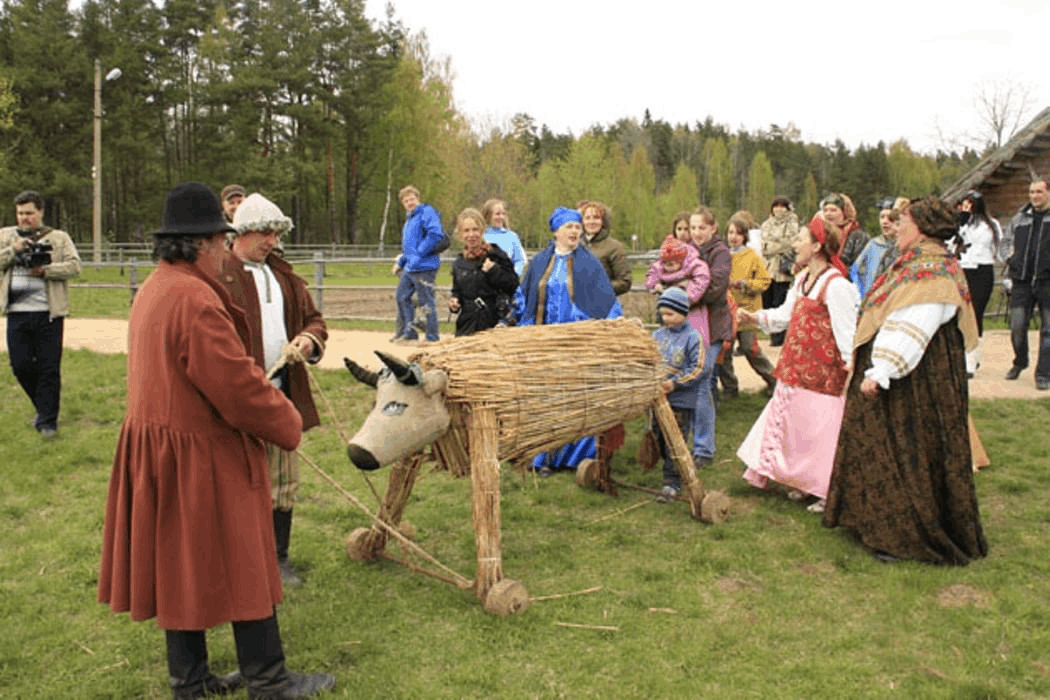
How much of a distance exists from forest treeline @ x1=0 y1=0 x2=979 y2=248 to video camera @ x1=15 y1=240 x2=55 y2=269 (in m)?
22.6

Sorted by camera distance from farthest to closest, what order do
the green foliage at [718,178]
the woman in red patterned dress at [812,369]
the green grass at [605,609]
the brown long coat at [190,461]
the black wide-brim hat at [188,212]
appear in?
the green foliage at [718,178]
the woman in red patterned dress at [812,369]
the green grass at [605,609]
the black wide-brim hat at [188,212]
the brown long coat at [190,461]

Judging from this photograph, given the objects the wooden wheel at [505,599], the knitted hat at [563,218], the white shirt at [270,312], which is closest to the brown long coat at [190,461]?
the white shirt at [270,312]

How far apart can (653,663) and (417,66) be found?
4075cm

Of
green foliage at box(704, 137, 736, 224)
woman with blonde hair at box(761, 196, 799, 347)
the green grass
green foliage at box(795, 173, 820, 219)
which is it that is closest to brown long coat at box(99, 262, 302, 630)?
the green grass

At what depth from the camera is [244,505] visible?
2.98 meters

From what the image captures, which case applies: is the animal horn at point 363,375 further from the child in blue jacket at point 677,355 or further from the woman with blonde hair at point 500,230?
the woman with blonde hair at point 500,230

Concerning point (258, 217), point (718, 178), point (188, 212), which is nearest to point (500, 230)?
point (258, 217)

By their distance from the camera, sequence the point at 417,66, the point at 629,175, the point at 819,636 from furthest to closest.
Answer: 1. the point at 629,175
2. the point at 417,66
3. the point at 819,636

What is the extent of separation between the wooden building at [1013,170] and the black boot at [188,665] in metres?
15.1

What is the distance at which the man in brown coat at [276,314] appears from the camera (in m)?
3.95

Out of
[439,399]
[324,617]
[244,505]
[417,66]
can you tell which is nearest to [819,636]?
[439,399]

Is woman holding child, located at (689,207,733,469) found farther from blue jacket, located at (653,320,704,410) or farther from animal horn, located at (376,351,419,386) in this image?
animal horn, located at (376,351,419,386)

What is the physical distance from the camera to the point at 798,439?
5.41 metres

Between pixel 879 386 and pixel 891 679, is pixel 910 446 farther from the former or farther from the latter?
pixel 891 679
